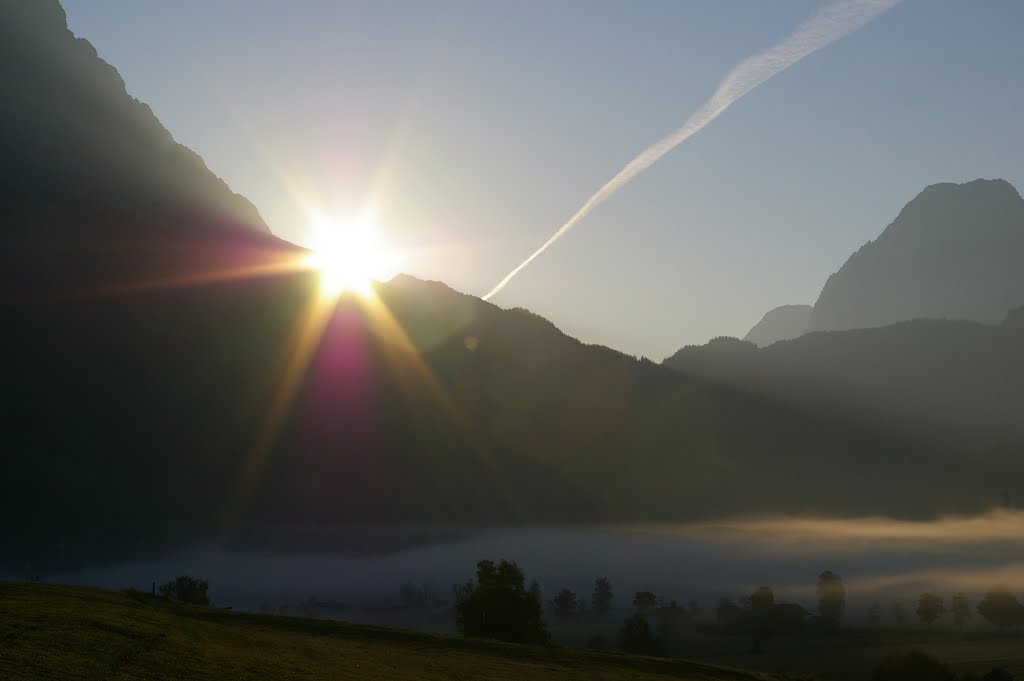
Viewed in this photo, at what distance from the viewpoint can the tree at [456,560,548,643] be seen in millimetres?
130500

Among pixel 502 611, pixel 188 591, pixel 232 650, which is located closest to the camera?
pixel 232 650

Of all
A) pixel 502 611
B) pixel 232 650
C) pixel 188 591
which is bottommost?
pixel 232 650

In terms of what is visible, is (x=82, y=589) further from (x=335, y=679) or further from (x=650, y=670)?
(x=650, y=670)

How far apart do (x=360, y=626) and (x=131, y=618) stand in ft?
97.6

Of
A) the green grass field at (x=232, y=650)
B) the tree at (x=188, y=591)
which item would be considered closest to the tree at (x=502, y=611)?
the green grass field at (x=232, y=650)

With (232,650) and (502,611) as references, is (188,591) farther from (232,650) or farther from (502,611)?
(232,650)

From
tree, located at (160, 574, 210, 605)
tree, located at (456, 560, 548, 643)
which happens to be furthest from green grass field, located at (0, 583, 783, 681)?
tree, located at (160, 574, 210, 605)

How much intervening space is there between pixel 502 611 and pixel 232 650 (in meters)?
63.6

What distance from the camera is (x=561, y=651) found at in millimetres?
100875

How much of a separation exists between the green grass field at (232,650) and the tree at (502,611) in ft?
95.2

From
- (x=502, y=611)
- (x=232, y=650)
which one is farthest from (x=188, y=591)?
(x=232, y=650)

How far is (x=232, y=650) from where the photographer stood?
74188mm

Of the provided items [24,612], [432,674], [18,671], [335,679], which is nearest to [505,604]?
[432,674]

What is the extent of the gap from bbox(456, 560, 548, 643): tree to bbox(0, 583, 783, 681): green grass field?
29031 millimetres
